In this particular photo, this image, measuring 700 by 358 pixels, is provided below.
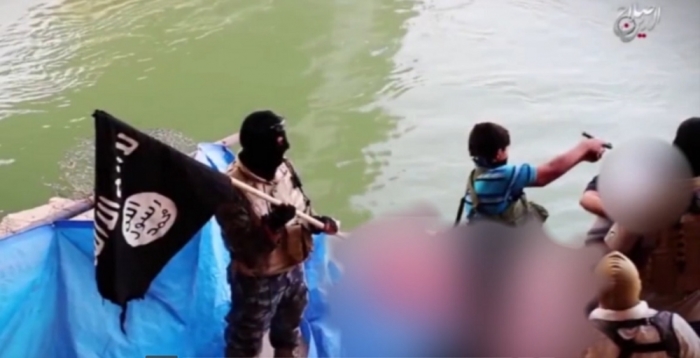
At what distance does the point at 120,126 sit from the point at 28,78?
3804 millimetres

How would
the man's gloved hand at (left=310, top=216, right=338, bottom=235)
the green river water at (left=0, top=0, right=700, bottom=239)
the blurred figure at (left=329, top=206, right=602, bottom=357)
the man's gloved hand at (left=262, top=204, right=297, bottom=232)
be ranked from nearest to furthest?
the blurred figure at (left=329, top=206, right=602, bottom=357), the man's gloved hand at (left=262, top=204, right=297, bottom=232), the man's gloved hand at (left=310, top=216, right=338, bottom=235), the green river water at (left=0, top=0, right=700, bottom=239)

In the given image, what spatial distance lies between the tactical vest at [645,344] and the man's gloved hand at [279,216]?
36.3 inches

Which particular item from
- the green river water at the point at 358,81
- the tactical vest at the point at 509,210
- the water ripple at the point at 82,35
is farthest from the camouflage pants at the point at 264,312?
the water ripple at the point at 82,35

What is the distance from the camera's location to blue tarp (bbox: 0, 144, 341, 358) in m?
2.67

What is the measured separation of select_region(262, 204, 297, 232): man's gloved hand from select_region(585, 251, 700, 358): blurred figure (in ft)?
2.95

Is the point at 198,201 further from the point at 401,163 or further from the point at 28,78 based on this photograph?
the point at 28,78

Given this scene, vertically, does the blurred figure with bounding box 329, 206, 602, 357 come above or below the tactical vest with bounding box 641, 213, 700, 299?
above

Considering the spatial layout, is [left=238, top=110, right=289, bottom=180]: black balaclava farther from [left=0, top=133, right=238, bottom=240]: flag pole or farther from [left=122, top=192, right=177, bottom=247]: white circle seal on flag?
[left=0, top=133, right=238, bottom=240]: flag pole

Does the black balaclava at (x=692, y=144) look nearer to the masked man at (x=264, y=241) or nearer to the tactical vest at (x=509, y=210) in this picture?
the tactical vest at (x=509, y=210)

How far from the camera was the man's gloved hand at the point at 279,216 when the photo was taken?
2350 millimetres

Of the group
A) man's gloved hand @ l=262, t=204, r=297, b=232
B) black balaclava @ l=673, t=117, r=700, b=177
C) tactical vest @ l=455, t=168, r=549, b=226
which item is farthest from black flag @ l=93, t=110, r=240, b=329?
black balaclava @ l=673, t=117, r=700, b=177

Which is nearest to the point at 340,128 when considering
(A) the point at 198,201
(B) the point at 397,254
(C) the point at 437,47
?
(C) the point at 437,47

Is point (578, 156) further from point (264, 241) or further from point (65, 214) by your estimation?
point (65, 214)

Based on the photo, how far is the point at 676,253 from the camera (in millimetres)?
2119
